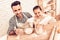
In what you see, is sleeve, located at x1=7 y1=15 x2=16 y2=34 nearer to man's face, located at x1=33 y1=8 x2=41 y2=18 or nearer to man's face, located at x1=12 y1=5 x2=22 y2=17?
man's face, located at x1=12 y1=5 x2=22 y2=17

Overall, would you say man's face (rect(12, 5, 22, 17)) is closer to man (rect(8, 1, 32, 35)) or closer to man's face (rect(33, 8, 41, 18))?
man (rect(8, 1, 32, 35))

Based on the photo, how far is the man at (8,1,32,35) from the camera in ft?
3.41

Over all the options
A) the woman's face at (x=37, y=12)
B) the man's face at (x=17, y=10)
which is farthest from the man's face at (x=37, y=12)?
the man's face at (x=17, y=10)

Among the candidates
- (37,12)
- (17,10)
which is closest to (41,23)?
(37,12)

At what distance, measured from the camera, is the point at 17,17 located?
1058mm

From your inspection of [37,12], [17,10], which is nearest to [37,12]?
[37,12]

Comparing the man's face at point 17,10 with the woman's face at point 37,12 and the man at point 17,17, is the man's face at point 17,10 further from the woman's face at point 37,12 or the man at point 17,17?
the woman's face at point 37,12

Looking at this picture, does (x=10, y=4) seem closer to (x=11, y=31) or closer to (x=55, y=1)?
(x=11, y=31)

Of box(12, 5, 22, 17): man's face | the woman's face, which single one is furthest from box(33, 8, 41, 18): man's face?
box(12, 5, 22, 17): man's face

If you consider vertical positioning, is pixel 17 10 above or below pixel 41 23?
above

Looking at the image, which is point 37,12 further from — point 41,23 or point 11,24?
point 11,24

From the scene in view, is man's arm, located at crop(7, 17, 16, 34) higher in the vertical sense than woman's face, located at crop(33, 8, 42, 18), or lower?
lower

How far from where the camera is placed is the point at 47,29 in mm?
1030

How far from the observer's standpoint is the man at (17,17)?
1.04 m
